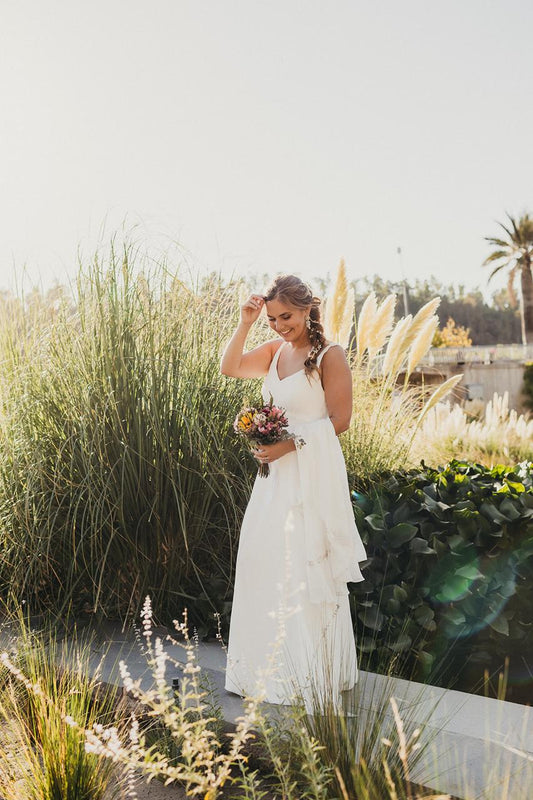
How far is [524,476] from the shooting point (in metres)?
4.60

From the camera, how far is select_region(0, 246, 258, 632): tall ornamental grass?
3.84 metres

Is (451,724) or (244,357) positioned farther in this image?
(244,357)

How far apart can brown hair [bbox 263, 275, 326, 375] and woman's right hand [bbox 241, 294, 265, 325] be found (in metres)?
0.05

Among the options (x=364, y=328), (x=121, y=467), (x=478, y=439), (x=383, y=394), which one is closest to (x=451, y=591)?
(x=121, y=467)

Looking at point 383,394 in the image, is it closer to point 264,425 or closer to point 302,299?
point 302,299

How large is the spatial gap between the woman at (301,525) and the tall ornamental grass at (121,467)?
77cm

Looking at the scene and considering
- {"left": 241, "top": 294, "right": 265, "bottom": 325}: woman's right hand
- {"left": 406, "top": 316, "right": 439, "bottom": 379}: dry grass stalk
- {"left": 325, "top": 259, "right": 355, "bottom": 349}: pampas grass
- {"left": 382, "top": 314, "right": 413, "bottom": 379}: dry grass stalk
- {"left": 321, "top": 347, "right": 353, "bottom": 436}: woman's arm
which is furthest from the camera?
{"left": 406, "top": 316, "right": 439, "bottom": 379}: dry grass stalk

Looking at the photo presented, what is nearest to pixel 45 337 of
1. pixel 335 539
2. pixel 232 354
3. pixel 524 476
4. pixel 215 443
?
pixel 215 443

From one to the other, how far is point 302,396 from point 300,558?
65 cm

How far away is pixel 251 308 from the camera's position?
3191mm

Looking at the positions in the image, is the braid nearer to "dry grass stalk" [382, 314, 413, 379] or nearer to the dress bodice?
the dress bodice

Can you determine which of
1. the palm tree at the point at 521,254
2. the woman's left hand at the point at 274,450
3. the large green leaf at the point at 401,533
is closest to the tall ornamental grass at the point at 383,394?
the large green leaf at the point at 401,533

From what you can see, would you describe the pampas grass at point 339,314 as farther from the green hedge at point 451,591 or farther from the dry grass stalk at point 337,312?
the green hedge at point 451,591

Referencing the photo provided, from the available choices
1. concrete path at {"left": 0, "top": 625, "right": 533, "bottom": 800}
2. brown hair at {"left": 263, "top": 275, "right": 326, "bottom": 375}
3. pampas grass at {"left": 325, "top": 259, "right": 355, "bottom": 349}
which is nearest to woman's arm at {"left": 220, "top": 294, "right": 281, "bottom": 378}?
brown hair at {"left": 263, "top": 275, "right": 326, "bottom": 375}
